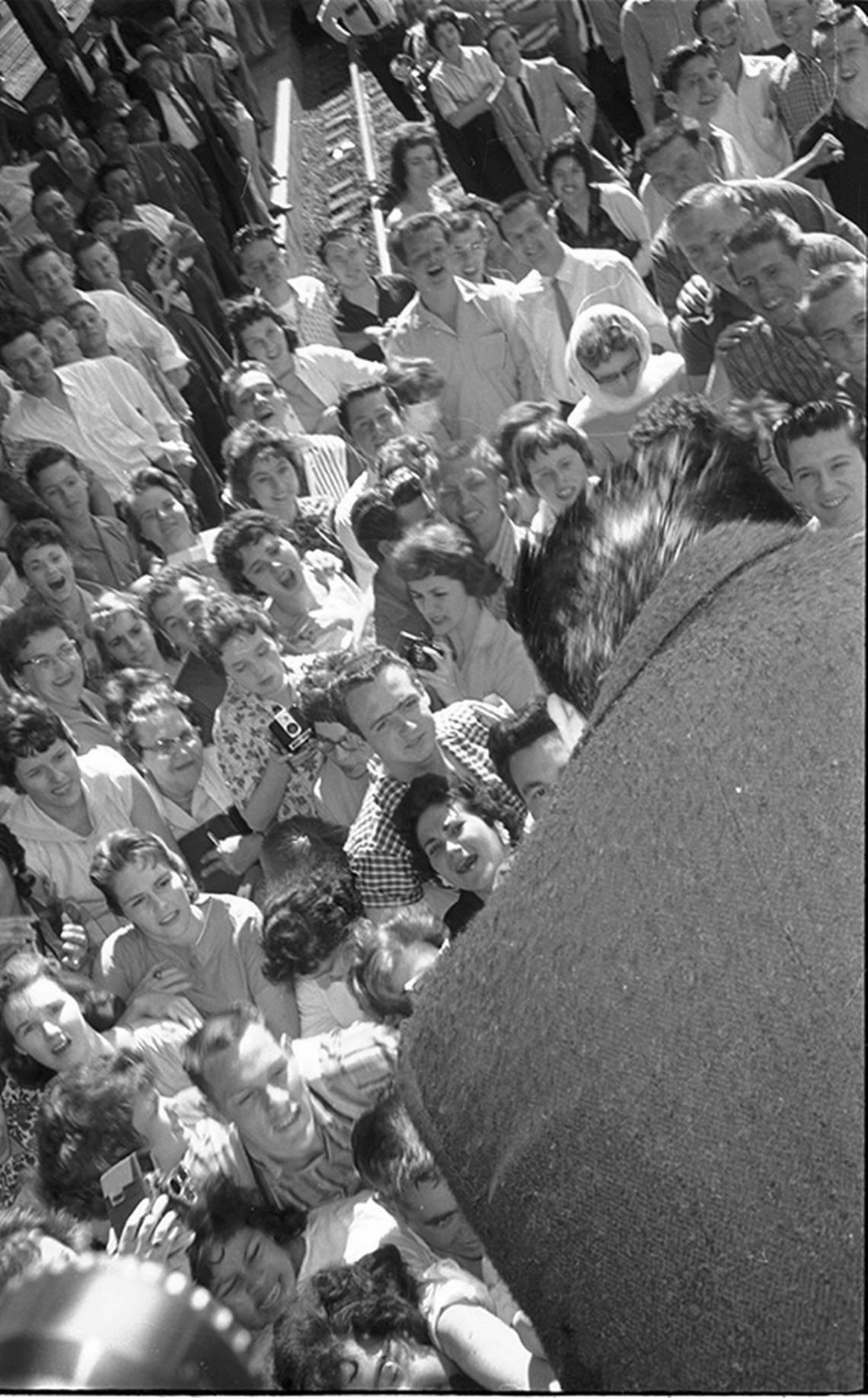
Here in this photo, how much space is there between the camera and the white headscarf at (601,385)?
3.62 feet

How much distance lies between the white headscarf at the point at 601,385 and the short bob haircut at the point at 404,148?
0.19m

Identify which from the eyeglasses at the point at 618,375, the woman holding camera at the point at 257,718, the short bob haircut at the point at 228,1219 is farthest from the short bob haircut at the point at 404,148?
the short bob haircut at the point at 228,1219

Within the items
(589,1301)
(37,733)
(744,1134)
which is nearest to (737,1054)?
(744,1134)

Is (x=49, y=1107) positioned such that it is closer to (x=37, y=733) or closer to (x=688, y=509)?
(x=37, y=733)

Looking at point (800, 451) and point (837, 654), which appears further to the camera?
point (800, 451)

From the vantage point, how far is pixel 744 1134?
689 millimetres

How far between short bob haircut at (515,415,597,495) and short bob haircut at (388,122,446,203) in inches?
9.7

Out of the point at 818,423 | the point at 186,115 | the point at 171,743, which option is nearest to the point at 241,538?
the point at 171,743

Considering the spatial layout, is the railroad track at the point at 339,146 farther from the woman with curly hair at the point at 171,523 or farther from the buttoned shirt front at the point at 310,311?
the woman with curly hair at the point at 171,523

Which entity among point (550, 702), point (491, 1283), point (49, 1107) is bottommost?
point (491, 1283)

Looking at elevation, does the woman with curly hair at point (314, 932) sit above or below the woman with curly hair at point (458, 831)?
below

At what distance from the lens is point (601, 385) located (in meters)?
1.13

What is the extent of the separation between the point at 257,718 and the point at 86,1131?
1.12 feet

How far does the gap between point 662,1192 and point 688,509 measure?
0.43 meters
